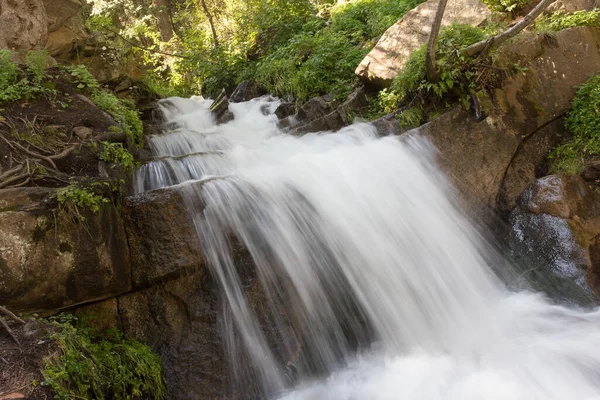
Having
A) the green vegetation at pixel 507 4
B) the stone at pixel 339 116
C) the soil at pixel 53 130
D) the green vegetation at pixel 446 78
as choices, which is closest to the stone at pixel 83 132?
the soil at pixel 53 130

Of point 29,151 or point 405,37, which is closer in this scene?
point 29,151

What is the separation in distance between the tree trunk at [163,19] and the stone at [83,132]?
1276cm

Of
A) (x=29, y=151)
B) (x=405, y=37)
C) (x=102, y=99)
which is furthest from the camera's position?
(x=405, y=37)

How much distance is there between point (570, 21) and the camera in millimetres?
7020

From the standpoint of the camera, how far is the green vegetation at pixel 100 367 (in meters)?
2.81

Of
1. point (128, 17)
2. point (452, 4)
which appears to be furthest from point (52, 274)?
point (128, 17)

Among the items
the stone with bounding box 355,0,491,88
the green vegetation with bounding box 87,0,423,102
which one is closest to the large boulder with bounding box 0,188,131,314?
the stone with bounding box 355,0,491,88

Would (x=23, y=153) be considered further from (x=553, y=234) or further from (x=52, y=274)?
(x=553, y=234)

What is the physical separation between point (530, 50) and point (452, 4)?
2.16 meters

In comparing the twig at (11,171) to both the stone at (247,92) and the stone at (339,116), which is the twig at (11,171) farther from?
the stone at (247,92)

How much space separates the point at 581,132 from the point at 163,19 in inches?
603

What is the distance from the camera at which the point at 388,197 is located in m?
5.56

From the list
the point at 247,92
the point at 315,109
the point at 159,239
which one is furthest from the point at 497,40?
the point at 247,92

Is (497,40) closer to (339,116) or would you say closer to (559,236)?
(339,116)
